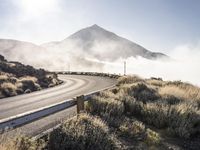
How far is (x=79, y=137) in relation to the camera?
23.9 feet

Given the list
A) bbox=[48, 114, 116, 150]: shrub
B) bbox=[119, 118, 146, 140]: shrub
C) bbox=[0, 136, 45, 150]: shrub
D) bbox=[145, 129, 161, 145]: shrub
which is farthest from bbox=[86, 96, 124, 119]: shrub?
bbox=[0, 136, 45, 150]: shrub

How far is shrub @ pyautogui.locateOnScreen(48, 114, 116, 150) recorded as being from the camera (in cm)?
704

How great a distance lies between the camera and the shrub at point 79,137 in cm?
704

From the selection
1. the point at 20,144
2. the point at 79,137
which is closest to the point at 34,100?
the point at 79,137

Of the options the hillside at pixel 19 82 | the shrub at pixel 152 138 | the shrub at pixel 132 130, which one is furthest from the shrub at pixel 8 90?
the shrub at pixel 152 138

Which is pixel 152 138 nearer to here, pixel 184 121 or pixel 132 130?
pixel 132 130

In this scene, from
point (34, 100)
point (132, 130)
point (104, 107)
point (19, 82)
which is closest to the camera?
point (132, 130)

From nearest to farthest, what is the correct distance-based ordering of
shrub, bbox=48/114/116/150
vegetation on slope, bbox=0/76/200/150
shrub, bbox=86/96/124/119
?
shrub, bbox=48/114/116/150 < vegetation on slope, bbox=0/76/200/150 < shrub, bbox=86/96/124/119

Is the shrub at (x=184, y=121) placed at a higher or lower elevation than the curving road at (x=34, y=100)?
higher

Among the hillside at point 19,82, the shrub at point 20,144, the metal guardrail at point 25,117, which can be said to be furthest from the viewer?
the hillside at point 19,82

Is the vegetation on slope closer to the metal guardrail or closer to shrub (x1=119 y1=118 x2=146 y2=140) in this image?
shrub (x1=119 y1=118 x2=146 y2=140)

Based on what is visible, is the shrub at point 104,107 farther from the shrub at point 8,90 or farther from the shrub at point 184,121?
the shrub at point 8,90

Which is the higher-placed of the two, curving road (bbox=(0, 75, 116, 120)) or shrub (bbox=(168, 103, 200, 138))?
shrub (bbox=(168, 103, 200, 138))

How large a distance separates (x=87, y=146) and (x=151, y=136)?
292cm
